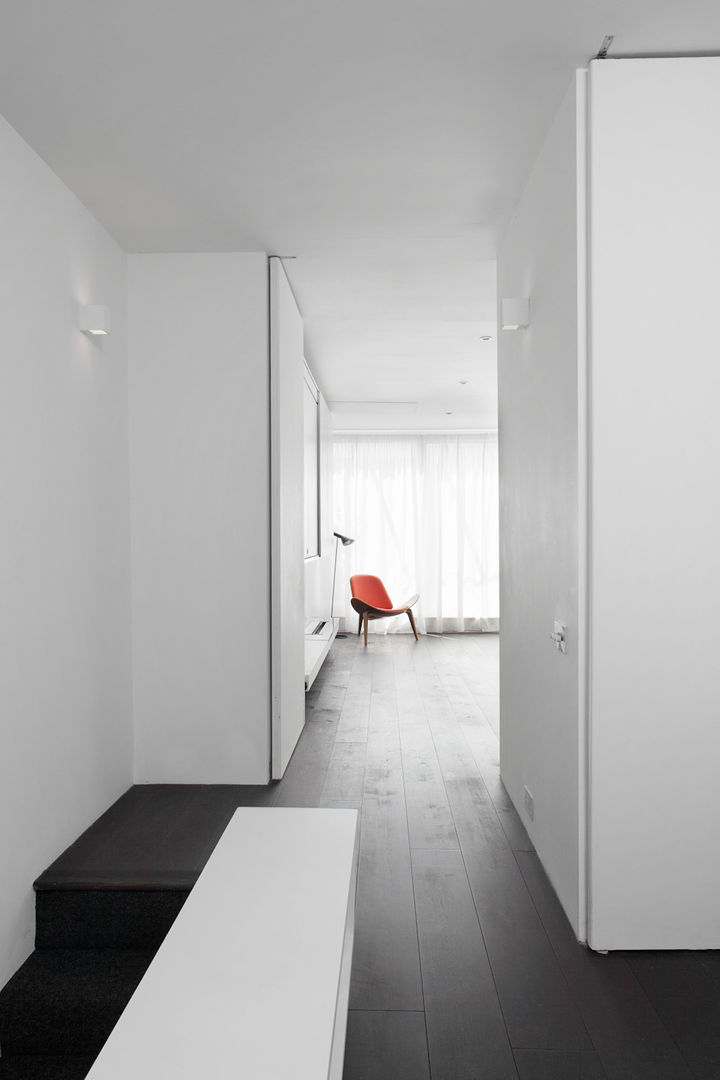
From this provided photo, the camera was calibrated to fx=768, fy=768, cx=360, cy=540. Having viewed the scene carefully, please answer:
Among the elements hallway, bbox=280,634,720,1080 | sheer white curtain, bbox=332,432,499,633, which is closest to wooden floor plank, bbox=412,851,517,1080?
hallway, bbox=280,634,720,1080

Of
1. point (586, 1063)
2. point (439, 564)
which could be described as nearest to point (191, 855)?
point (586, 1063)

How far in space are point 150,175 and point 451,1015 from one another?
290 centimetres

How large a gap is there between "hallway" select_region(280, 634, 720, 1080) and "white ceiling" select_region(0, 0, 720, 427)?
2.53m

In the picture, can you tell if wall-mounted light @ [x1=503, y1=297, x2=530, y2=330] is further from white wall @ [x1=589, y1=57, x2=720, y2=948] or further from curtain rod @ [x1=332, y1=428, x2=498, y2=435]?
curtain rod @ [x1=332, y1=428, x2=498, y2=435]

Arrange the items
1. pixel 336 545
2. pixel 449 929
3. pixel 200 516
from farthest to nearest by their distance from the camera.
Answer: pixel 336 545 < pixel 200 516 < pixel 449 929

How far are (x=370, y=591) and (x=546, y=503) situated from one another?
6295 mm

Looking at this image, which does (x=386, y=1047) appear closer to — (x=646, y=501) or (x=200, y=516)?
(x=646, y=501)

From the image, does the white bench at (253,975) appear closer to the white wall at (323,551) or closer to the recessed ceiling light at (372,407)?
the white wall at (323,551)

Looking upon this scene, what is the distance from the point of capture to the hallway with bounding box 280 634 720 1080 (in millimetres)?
1815

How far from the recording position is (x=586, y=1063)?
1783 millimetres

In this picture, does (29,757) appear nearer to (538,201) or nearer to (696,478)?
(696,478)

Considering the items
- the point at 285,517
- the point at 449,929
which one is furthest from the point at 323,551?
the point at 449,929

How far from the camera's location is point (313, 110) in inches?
95.4

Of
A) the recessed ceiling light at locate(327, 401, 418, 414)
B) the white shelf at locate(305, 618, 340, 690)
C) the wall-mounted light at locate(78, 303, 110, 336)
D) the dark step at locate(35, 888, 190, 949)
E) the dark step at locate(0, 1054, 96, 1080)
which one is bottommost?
the dark step at locate(0, 1054, 96, 1080)
